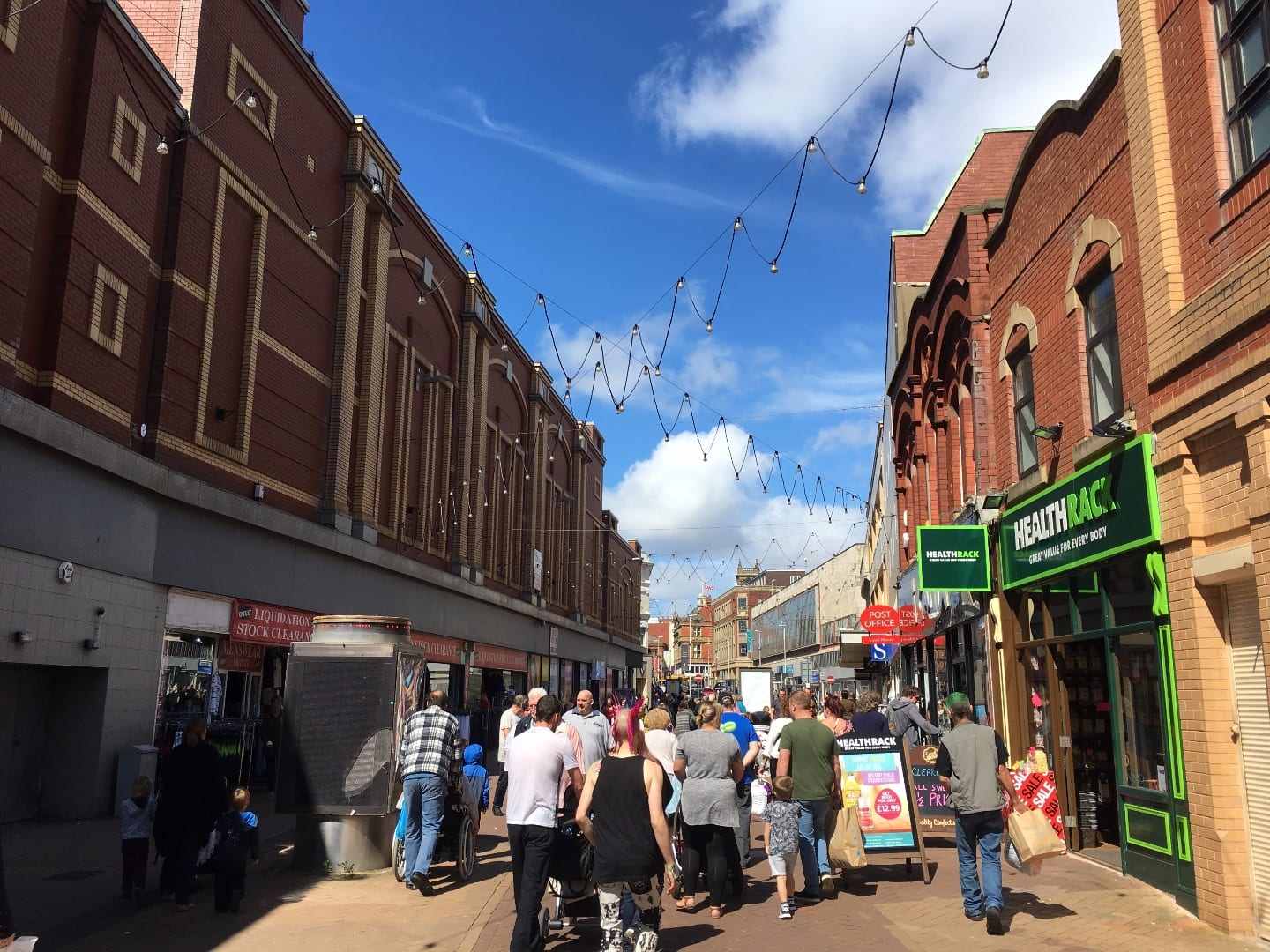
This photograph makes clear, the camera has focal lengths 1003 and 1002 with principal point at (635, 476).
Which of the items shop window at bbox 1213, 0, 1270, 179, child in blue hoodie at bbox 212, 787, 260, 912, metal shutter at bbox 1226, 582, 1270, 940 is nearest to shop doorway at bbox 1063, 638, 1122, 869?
metal shutter at bbox 1226, 582, 1270, 940

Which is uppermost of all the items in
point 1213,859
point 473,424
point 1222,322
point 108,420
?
point 473,424

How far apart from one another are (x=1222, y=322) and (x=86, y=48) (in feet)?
47.4

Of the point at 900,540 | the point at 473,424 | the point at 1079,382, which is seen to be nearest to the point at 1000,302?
the point at 1079,382

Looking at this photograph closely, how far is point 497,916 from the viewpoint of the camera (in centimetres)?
833

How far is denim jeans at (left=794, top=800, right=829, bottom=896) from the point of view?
28.4 feet

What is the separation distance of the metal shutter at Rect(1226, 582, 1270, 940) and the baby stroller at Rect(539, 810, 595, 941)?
4893mm

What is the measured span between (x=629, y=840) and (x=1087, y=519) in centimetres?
615

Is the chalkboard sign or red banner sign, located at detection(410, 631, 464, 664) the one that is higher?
red banner sign, located at detection(410, 631, 464, 664)

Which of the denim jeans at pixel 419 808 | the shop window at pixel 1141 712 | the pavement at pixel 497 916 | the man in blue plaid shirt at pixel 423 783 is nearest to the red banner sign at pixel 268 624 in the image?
the pavement at pixel 497 916

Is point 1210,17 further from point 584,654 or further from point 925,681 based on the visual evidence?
point 584,654

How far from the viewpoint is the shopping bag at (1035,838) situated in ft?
26.2

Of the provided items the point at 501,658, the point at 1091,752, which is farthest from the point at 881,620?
the point at 501,658

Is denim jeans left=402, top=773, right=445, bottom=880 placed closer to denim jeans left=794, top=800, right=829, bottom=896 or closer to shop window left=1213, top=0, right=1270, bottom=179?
denim jeans left=794, top=800, right=829, bottom=896

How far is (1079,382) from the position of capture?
10.8 m
